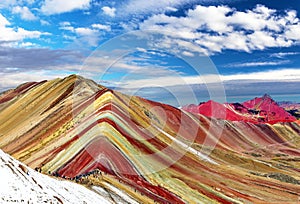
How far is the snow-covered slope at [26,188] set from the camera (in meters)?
17.7

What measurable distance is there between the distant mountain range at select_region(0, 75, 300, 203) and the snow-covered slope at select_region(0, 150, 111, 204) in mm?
101

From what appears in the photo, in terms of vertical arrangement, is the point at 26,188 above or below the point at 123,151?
below

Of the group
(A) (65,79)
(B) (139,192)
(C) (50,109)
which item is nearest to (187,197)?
(B) (139,192)

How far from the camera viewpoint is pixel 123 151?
1622 inches

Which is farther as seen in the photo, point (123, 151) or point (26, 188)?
point (123, 151)

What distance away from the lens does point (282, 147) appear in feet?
363

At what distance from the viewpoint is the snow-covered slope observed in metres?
17.7

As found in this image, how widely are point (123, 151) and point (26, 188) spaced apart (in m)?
22.9

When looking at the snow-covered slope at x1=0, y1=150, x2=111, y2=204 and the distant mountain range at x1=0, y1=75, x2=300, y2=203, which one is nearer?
the snow-covered slope at x1=0, y1=150, x2=111, y2=204

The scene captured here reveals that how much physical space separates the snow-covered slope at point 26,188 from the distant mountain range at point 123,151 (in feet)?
0.33

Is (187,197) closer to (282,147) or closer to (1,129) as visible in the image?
(1,129)

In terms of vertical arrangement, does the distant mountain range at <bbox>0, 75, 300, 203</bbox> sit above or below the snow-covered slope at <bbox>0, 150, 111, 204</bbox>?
above

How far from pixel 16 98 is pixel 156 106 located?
103ft

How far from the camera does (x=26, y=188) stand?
18.6m
